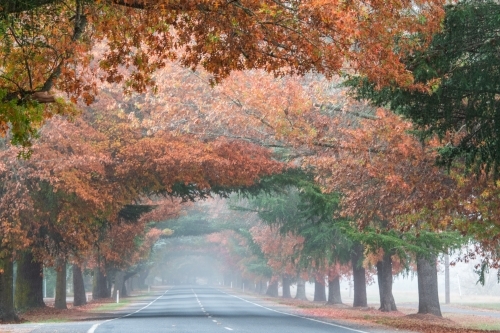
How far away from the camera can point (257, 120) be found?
27.3 meters

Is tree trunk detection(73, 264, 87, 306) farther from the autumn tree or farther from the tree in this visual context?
the tree

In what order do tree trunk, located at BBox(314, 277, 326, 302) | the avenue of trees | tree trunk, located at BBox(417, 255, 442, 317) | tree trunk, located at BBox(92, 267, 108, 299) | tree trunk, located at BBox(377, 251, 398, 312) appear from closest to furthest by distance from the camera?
the avenue of trees → tree trunk, located at BBox(417, 255, 442, 317) → tree trunk, located at BBox(377, 251, 398, 312) → tree trunk, located at BBox(314, 277, 326, 302) → tree trunk, located at BBox(92, 267, 108, 299)

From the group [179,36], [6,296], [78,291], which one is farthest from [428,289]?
[78,291]

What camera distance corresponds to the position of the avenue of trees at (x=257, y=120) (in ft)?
42.0

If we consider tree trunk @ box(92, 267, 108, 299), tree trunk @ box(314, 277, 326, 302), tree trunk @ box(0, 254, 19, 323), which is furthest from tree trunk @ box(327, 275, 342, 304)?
tree trunk @ box(0, 254, 19, 323)

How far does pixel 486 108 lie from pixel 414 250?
11741 mm

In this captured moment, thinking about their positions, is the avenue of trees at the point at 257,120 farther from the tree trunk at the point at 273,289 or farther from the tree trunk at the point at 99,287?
the tree trunk at the point at 273,289

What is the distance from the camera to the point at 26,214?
28469 millimetres

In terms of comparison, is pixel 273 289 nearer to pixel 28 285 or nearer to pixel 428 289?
pixel 28 285

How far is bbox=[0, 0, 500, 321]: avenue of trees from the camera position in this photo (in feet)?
42.0

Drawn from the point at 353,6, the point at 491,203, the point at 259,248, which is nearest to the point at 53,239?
the point at 491,203

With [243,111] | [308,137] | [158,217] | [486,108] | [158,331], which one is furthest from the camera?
[158,217]

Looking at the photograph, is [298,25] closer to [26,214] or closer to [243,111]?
[243,111]

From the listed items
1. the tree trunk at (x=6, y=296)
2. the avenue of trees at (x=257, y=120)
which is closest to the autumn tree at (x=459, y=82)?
the avenue of trees at (x=257, y=120)
